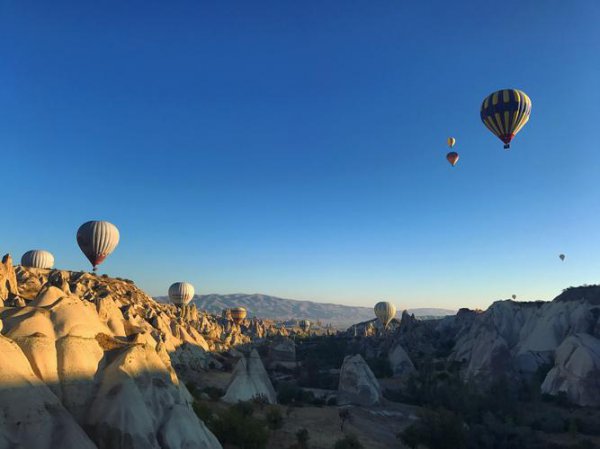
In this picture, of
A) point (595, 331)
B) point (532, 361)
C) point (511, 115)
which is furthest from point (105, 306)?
point (595, 331)

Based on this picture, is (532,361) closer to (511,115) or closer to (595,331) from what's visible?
(595,331)

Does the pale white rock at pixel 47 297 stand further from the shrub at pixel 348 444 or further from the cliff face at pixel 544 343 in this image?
the cliff face at pixel 544 343

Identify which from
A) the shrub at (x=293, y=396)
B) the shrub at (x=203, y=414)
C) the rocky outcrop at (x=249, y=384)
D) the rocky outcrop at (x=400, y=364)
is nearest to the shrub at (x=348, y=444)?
the shrub at (x=203, y=414)

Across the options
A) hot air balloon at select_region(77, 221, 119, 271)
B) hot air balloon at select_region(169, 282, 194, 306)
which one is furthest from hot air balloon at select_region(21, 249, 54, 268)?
hot air balloon at select_region(77, 221, 119, 271)

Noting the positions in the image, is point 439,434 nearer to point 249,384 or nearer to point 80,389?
point 249,384

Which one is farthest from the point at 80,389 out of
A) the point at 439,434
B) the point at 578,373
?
the point at 578,373

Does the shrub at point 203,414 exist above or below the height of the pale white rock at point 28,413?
below
